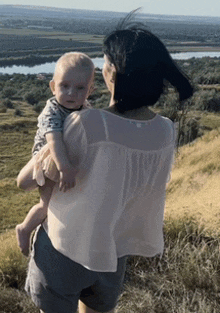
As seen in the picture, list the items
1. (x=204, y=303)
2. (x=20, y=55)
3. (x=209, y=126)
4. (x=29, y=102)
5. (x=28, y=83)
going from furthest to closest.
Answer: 1. (x=20, y=55)
2. (x=28, y=83)
3. (x=29, y=102)
4. (x=209, y=126)
5. (x=204, y=303)

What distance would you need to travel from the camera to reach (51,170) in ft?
4.79

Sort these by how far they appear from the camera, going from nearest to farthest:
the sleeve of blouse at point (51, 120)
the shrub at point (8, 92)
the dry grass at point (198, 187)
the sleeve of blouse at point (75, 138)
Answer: the sleeve of blouse at point (75, 138) < the sleeve of blouse at point (51, 120) < the dry grass at point (198, 187) < the shrub at point (8, 92)

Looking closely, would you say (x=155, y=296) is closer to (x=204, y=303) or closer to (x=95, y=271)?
(x=204, y=303)

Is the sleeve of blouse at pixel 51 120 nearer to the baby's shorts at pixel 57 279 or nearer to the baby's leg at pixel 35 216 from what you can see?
the baby's leg at pixel 35 216

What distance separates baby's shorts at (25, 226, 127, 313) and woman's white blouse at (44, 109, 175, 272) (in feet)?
0.19

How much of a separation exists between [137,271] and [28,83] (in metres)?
61.2

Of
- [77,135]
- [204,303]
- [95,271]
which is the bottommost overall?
[204,303]

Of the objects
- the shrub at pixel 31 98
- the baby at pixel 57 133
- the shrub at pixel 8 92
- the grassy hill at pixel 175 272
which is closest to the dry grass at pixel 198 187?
the grassy hill at pixel 175 272

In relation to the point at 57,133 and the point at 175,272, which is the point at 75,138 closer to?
the point at 57,133

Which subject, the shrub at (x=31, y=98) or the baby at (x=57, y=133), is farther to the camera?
the shrub at (x=31, y=98)

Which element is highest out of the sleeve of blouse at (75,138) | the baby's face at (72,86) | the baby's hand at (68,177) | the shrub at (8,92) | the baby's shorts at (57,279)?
the baby's face at (72,86)

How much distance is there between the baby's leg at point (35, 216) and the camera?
1.56 m

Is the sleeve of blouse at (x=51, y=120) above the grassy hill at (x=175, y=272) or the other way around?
above

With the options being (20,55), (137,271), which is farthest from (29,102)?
(20,55)
